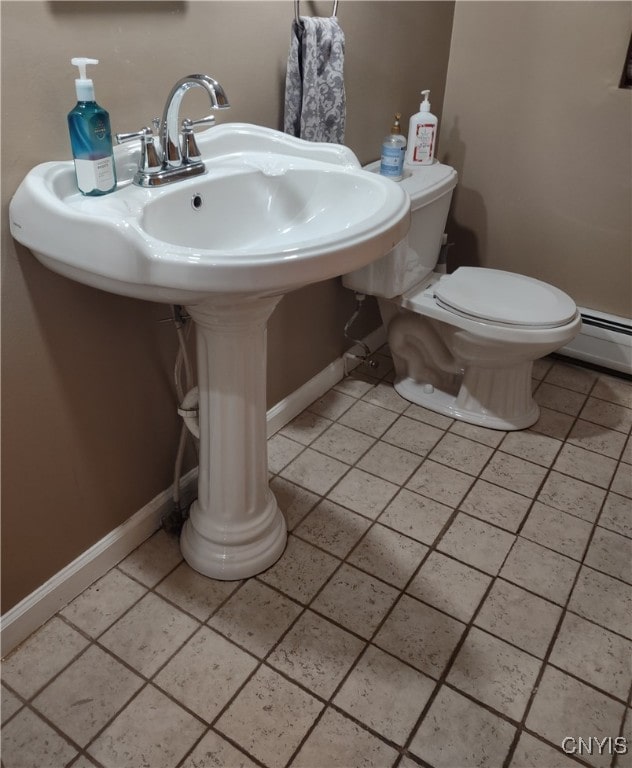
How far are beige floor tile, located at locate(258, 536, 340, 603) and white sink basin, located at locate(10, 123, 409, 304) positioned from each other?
742 mm

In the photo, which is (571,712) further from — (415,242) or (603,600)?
(415,242)

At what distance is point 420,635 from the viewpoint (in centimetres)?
139

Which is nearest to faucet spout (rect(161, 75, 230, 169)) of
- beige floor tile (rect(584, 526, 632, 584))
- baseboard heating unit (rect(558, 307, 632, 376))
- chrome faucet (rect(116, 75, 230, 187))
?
Answer: chrome faucet (rect(116, 75, 230, 187))

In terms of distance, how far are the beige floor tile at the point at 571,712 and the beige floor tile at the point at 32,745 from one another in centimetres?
86

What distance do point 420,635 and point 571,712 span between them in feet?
1.04

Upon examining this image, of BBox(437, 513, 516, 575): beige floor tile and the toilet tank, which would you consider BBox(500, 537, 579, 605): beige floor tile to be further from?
the toilet tank

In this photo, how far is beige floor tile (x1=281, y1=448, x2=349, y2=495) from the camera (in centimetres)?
180

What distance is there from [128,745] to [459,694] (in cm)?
63

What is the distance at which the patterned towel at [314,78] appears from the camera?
1.52 meters

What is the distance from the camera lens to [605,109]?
2084mm

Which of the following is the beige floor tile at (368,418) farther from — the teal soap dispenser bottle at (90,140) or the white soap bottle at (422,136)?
the teal soap dispenser bottle at (90,140)

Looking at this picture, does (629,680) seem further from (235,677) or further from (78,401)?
(78,401)

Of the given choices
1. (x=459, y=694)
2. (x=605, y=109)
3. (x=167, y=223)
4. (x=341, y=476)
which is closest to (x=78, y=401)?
(x=167, y=223)

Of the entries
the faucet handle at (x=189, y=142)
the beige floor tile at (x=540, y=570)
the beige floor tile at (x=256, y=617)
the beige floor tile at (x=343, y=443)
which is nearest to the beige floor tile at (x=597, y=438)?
the beige floor tile at (x=540, y=570)
